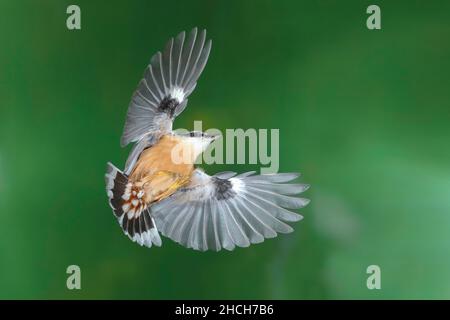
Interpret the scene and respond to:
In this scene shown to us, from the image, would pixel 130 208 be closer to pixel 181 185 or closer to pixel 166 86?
pixel 181 185

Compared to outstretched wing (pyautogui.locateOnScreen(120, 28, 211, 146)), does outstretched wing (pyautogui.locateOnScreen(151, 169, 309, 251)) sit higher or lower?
lower

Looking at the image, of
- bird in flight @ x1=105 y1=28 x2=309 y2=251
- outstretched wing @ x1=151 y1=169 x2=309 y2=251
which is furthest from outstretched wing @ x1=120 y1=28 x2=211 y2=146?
outstretched wing @ x1=151 y1=169 x2=309 y2=251

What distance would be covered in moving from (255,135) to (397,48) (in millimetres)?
335

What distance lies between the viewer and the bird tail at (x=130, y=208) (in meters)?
1.08

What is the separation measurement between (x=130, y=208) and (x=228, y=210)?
0.60 feet

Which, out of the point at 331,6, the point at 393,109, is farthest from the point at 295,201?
the point at 331,6

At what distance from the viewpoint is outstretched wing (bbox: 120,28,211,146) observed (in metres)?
1.07

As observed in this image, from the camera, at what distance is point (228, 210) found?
3.63ft

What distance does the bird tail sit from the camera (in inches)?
42.5

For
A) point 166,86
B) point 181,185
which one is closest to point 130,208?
point 181,185

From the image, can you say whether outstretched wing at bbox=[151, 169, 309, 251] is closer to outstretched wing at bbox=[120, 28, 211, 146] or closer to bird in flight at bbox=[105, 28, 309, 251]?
bird in flight at bbox=[105, 28, 309, 251]

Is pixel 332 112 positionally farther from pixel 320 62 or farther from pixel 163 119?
pixel 163 119

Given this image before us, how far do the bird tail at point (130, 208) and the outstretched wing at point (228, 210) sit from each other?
20 millimetres

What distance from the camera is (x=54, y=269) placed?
1.14 metres
